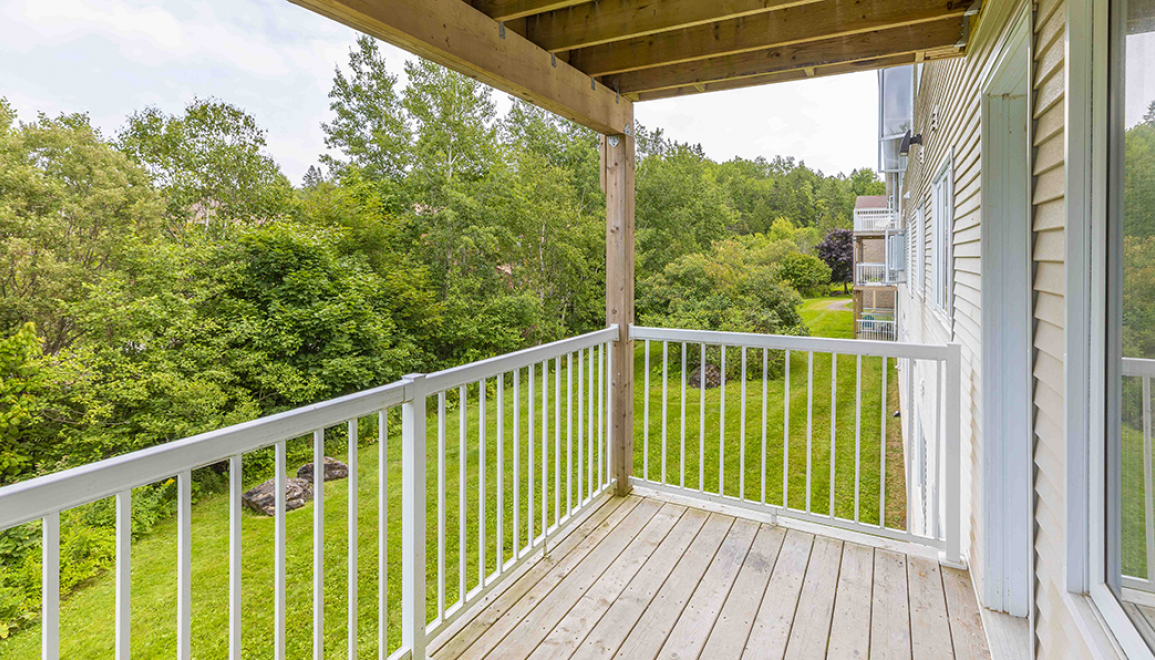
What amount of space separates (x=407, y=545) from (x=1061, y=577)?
179cm

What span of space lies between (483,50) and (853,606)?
274 centimetres

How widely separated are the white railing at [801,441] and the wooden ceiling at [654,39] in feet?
4.45

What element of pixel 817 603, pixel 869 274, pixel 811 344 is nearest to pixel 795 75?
pixel 811 344

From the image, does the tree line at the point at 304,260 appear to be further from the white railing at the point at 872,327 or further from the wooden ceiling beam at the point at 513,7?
the wooden ceiling beam at the point at 513,7

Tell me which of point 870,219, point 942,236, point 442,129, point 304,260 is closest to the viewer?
point 942,236

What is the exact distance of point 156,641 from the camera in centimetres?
437

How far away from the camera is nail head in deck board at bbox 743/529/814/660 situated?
2.12m

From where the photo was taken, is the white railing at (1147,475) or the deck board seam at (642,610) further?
the deck board seam at (642,610)

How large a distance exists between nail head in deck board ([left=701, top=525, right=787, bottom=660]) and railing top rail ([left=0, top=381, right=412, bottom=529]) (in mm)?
1548

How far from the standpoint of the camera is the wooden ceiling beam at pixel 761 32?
92.0 inches

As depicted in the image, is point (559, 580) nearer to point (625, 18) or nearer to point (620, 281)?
point (620, 281)

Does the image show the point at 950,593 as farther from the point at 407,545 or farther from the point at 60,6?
the point at 60,6

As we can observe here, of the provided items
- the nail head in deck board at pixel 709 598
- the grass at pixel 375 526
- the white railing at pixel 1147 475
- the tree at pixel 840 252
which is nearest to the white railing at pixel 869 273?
the tree at pixel 840 252

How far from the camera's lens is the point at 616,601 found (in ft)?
7.90
